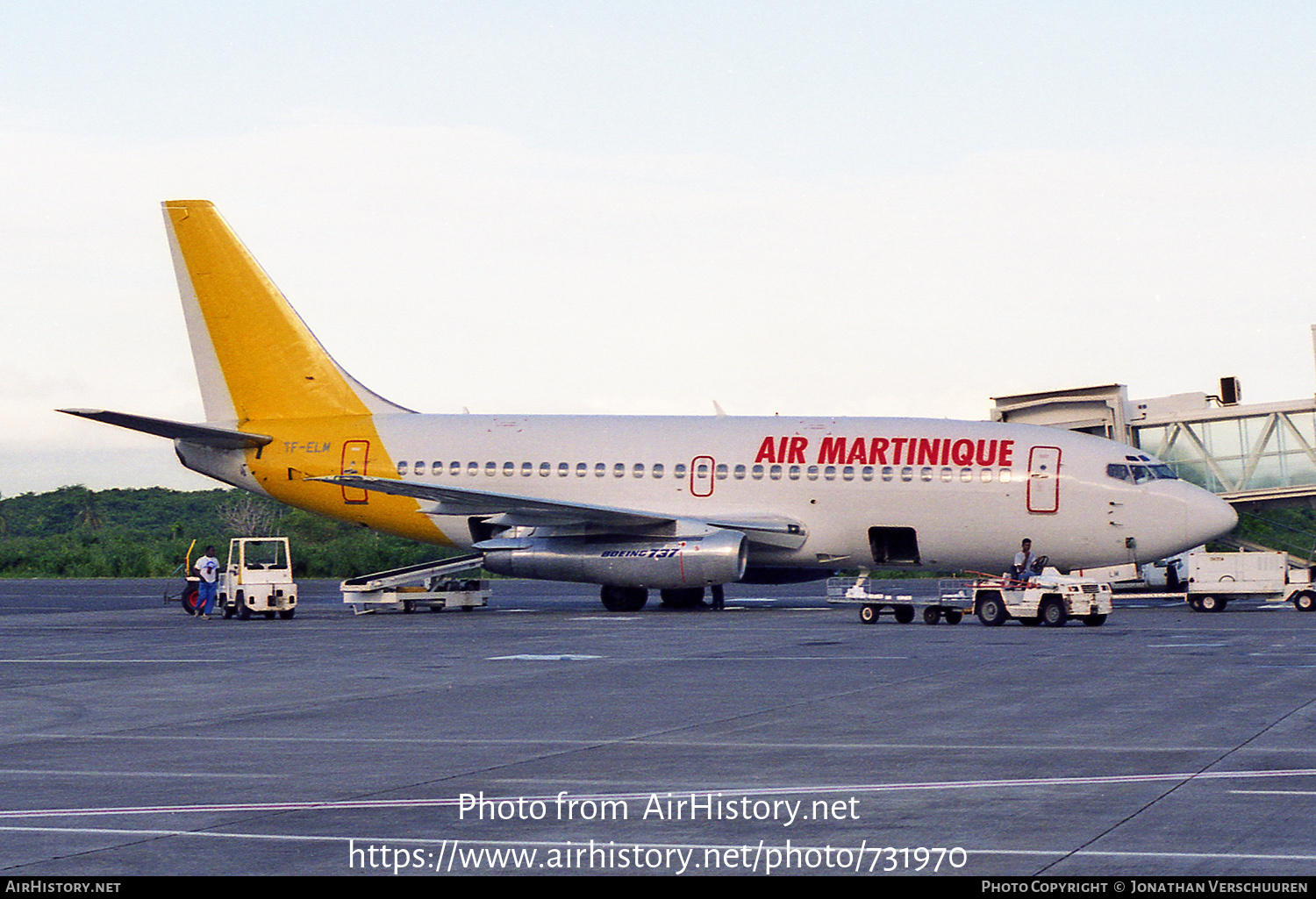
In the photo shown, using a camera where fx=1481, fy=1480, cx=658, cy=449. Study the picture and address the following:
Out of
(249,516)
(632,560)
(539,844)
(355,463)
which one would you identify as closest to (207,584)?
(355,463)

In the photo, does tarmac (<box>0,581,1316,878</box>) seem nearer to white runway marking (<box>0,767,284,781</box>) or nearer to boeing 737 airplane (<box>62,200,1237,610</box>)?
white runway marking (<box>0,767,284,781</box>)

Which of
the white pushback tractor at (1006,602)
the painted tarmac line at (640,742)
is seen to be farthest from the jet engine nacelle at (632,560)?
the painted tarmac line at (640,742)

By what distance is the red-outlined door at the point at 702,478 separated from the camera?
34.7 m

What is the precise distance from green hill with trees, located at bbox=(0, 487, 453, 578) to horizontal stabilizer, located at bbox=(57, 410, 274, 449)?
7.21 m

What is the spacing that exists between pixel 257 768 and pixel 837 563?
2427 cm

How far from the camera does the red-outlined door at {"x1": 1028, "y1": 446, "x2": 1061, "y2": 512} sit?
106ft

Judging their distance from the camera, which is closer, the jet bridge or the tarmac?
the tarmac

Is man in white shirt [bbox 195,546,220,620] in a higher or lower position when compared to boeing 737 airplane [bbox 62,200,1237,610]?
lower

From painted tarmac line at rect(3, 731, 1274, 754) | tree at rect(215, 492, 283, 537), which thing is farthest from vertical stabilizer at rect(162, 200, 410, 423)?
tree at rect(215, 492, 283, 537)

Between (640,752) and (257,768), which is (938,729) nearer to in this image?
(640,752)

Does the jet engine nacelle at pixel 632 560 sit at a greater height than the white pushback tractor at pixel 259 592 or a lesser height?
greater

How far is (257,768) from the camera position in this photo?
1134 cm

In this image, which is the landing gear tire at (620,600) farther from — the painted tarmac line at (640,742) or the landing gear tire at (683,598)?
the painted tarmac line at (640,742)

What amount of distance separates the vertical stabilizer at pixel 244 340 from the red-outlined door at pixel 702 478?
27.2 ft
